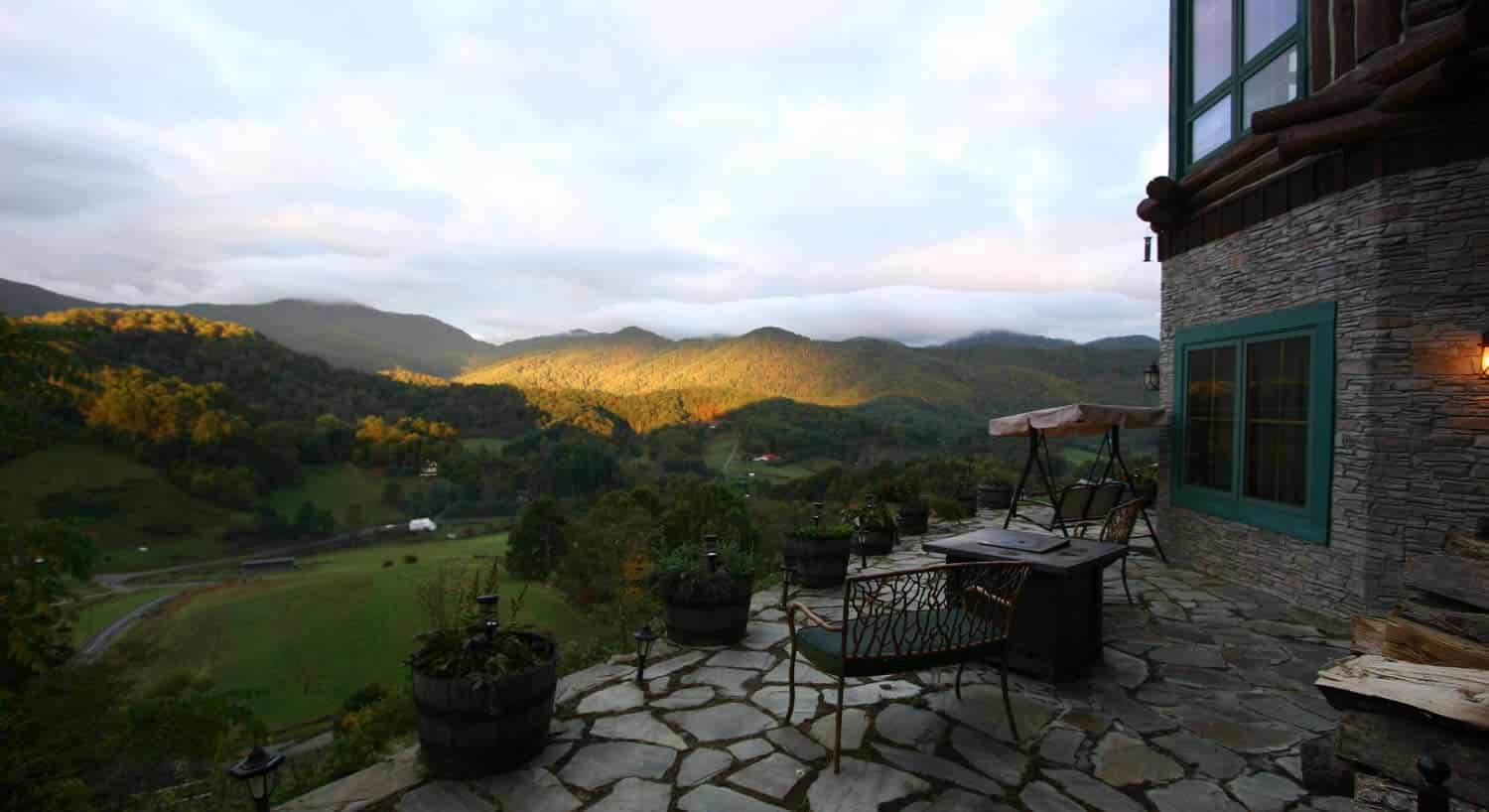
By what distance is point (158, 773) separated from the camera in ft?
15.8

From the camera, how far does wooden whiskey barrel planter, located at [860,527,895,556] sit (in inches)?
303

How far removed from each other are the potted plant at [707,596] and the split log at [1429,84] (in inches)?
219

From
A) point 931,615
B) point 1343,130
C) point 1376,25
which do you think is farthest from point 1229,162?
point 931,615

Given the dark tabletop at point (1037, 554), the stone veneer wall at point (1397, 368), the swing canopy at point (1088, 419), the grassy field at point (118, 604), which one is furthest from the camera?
Result: the grassy field at point (118, 604)

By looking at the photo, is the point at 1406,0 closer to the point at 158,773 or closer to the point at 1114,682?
the point at 1114,682

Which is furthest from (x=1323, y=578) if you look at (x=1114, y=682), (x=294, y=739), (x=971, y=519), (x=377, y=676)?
(x=377, y=676)

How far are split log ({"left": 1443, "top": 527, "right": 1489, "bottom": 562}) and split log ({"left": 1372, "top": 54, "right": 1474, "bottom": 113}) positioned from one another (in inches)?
118

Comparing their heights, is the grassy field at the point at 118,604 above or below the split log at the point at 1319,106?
below

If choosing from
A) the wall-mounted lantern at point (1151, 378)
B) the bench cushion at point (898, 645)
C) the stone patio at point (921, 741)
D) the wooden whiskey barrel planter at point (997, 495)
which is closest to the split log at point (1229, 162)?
the wall-mounted lantern at point (1151, 378)

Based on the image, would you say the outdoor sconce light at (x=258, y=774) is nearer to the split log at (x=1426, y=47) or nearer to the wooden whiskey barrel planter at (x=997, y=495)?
the split log at (x=1426, y=47)

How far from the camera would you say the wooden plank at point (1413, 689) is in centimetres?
170

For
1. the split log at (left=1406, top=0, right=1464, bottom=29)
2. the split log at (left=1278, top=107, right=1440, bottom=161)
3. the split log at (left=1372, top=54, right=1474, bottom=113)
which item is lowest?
the split log at (left=1278, top=107, right=1440, bottom=161)

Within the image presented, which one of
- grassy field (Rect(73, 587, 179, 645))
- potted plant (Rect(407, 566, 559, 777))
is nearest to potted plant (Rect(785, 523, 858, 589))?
potted plant (Rect(407, 566, 559, 777))

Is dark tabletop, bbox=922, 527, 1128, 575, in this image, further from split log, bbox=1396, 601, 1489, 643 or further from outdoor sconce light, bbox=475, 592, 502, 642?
outdoor sconce light, bbox=475, 592, 502, 642
